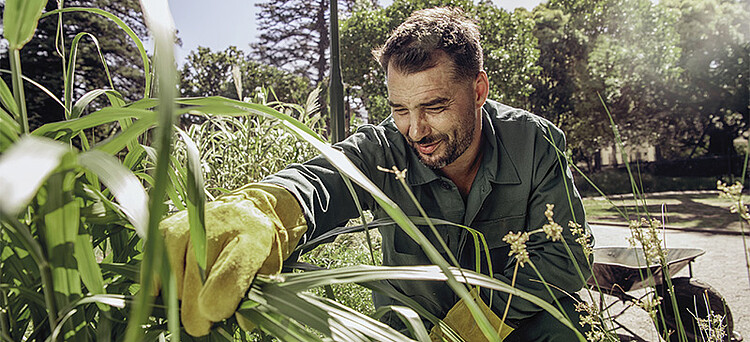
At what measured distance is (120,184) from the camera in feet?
1.16

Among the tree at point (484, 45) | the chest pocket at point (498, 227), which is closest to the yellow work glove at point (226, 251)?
the chest pocket at point (498, 227)

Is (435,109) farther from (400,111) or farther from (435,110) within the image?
(400,111)

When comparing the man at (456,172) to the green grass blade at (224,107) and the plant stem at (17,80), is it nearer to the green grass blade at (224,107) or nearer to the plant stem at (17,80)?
the green grass blade at (224,107)

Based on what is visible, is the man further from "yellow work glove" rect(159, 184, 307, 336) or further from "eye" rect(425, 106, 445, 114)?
"yellow work glove" rect(159, 184, 307, 336)

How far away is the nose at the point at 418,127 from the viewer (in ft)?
4.54

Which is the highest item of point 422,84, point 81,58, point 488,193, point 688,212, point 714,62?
point 81,58

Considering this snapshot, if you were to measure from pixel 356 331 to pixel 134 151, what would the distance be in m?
0.41

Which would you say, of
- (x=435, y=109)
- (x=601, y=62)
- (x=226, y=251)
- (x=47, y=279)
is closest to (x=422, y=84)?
(x=435, y=109)

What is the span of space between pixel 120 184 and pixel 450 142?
3.83 ft

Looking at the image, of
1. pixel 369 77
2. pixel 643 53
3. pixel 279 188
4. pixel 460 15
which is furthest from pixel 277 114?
pixel 643 53

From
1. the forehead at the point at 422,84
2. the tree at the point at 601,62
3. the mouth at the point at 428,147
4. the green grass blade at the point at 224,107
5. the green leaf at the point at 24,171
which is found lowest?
the green leaf at the point at 24,171

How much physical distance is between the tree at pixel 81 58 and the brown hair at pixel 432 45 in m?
16.9

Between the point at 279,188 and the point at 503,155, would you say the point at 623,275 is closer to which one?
the point at 503,155

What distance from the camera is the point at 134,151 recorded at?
0.67 metres
